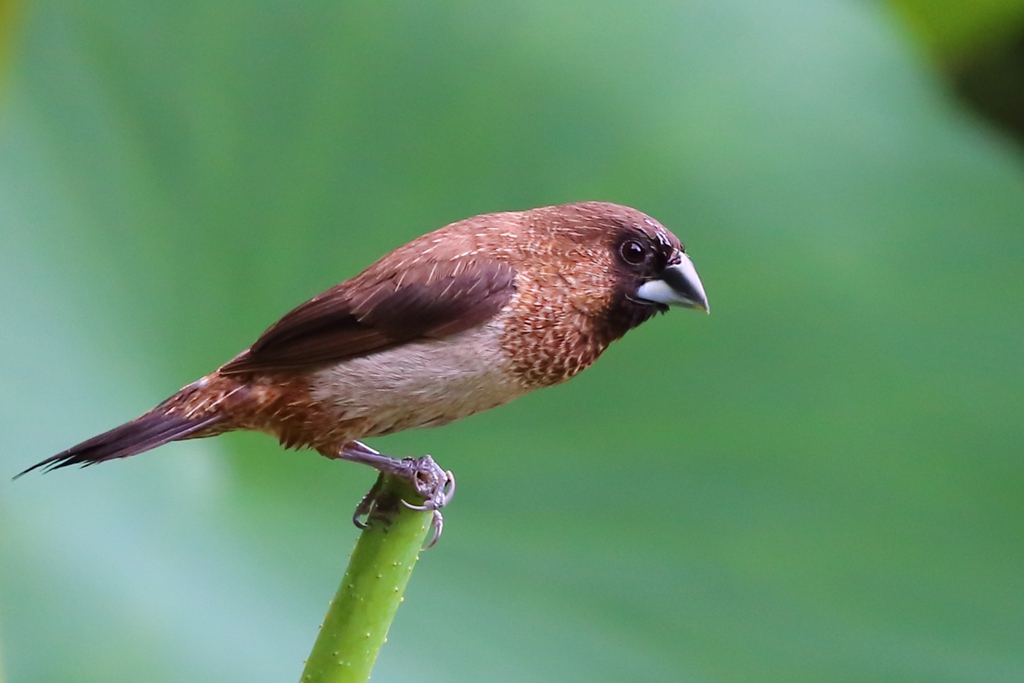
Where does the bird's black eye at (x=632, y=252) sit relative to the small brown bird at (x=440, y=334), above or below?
above

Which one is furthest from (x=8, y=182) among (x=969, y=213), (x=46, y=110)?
(x=969, y=213)

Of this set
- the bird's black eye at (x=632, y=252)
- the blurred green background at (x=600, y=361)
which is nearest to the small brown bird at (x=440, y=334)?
the bird's black eye at (x=632, y=252)

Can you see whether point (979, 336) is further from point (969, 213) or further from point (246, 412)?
point (246, 412)

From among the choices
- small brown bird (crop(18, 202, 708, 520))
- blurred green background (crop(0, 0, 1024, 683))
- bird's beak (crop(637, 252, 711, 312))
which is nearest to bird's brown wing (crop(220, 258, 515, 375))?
small brown bird (crop(18, 202, 708, 520))

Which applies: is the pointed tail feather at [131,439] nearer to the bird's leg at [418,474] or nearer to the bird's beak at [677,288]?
the bird's leg at [418,474]

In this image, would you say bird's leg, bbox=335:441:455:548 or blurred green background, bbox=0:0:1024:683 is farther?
blurred green background, bbox=0:0:1024:683

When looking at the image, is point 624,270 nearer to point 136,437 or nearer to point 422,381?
point 422,381

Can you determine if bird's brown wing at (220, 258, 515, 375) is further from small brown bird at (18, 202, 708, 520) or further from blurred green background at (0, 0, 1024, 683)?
blurred green background at (0, 0, 1024, 683)
